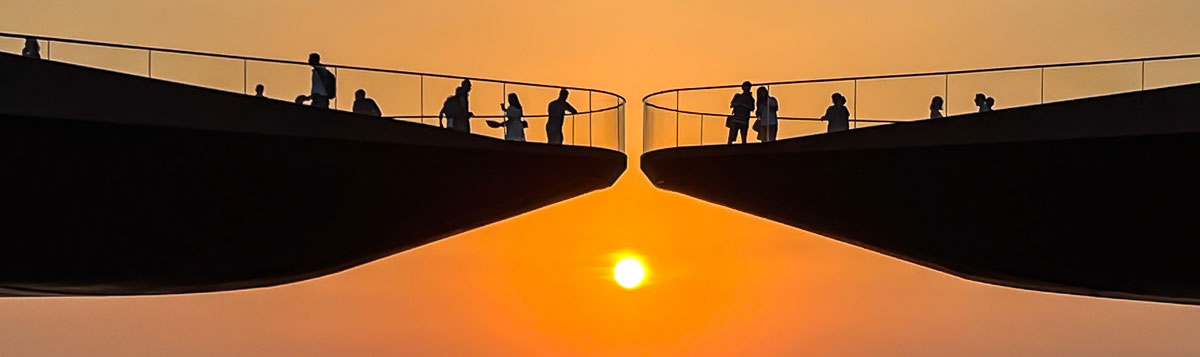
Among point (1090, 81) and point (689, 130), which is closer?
point (1090, 81)

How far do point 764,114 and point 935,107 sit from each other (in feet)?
11.6

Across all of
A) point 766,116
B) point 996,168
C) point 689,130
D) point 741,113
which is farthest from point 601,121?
point 996,168

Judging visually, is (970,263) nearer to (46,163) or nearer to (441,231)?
(441,231)

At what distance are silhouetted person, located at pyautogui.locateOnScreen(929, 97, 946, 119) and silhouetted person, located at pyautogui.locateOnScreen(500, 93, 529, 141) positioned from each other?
7101 mm

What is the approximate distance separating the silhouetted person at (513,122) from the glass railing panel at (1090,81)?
9.11 m

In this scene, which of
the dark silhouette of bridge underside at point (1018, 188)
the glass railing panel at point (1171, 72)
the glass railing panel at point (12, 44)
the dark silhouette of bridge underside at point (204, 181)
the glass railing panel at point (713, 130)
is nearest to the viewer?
the dark silhouette of bridge underside at point (204, 181)

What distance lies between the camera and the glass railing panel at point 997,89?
19.7 meters

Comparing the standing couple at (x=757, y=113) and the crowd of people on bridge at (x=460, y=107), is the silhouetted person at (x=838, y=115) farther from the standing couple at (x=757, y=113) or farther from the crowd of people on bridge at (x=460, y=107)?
the crowd of people on bridge at (x=460, y=107)

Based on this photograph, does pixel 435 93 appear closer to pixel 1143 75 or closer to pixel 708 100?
pixel 708 100

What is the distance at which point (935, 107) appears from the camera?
21625mm

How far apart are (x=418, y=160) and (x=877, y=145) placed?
7.04 metres

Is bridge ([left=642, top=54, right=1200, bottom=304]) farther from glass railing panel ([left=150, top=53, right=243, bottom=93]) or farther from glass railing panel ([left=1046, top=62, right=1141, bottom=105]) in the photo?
glass railing panel ([left=150, top=53, right=243, bottom=93])

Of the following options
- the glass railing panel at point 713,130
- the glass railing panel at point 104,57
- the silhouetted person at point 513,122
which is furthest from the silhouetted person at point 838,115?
the glass railing panel at point 104,57

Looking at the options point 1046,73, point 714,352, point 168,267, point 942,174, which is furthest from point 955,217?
point 714,352
